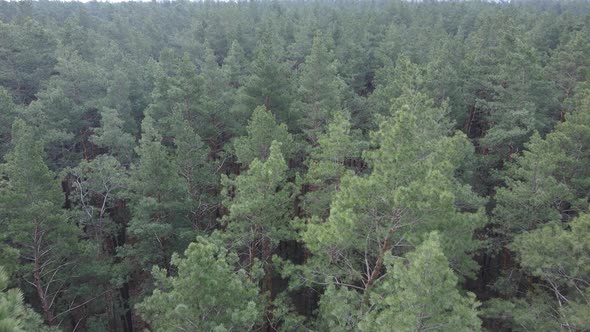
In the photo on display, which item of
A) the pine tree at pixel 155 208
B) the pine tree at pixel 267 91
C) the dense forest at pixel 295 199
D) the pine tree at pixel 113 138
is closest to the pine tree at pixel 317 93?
the dense forest at pixel 295 199

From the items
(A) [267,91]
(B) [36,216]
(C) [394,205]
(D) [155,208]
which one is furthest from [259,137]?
(B) [36,216]

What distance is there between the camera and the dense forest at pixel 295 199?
434 inches

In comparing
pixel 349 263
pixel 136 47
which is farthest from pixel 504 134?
pixel 136 47

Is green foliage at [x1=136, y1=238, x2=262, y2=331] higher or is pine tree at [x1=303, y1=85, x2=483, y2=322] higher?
pine tree at [x1=303, y1=85, x2=483, y2=322]

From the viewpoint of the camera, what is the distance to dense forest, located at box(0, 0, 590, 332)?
11023mm

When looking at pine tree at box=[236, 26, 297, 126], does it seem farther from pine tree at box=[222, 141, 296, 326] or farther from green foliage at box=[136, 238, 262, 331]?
green foliage at box=[136, 238, 262, 331]

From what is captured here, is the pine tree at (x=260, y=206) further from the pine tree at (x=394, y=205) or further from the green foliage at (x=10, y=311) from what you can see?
the green foliage at (x=10, y=311)

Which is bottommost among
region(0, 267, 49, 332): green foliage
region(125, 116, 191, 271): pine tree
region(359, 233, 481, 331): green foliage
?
region(125, 116, 191, 271): pine tree

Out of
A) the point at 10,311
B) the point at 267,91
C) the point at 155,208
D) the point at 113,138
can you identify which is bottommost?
the point at 155,208

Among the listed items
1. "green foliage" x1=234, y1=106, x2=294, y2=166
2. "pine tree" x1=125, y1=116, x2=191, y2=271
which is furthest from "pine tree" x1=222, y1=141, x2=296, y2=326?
"pine tree" x1=125, y1=116, x2=191, y2=271

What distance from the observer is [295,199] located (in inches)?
833

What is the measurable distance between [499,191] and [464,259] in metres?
3.50

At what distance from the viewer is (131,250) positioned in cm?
1666

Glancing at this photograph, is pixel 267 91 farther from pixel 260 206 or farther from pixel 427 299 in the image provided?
pixel 427 299
